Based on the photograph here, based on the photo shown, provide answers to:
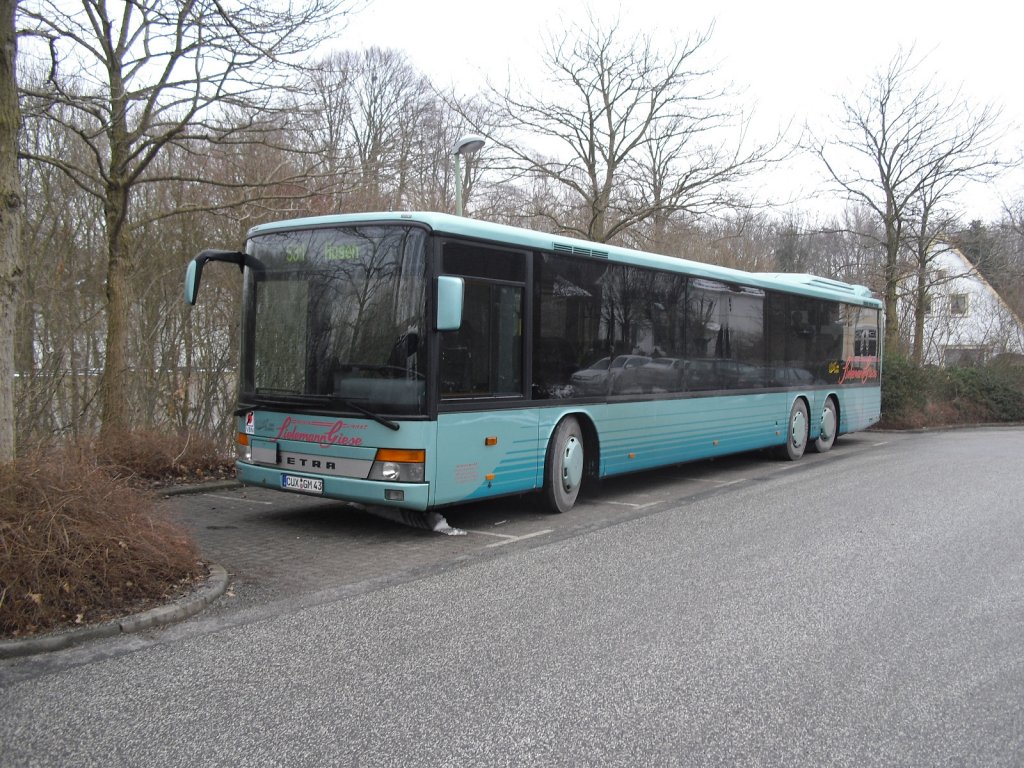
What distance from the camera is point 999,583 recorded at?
6.39 meters

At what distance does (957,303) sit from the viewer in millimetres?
29703

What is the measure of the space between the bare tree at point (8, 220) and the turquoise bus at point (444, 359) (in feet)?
7.05

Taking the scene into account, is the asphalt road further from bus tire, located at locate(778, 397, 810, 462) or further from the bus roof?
bus tire, located at locate(778, 397, 810, 462)

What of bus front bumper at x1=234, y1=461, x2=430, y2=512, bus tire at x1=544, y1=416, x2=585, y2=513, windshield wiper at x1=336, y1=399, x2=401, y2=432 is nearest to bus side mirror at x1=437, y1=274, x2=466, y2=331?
windshield wiper at x1=336, y1=399, x2=401, y2=432

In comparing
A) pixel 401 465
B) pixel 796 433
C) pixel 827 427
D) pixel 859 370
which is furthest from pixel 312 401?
pixel 859 370

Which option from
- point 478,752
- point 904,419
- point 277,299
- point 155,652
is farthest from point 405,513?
point 904,419

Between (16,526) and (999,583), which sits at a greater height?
(16,526)

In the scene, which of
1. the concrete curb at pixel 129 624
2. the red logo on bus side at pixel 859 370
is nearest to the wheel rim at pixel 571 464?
the concrete curb at pixel 129 624

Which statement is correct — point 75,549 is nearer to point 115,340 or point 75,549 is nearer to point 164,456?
point 164,456

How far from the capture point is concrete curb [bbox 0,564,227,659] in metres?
4.68

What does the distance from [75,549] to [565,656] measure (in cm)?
295

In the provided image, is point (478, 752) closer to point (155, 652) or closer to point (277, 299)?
point (155, 652)

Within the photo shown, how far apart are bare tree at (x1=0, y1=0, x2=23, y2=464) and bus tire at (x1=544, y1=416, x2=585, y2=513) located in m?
4.87

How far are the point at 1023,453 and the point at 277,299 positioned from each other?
13868 millimetres
